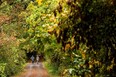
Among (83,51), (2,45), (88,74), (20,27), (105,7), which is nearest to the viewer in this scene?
(105,7)

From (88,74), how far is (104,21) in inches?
53.8

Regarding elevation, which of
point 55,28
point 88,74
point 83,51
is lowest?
point 88,74

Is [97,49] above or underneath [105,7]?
underneath

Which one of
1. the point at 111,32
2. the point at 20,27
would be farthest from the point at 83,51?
the point at 20,27

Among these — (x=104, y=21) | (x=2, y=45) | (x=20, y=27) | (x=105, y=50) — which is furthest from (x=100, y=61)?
(x=20, y=27)

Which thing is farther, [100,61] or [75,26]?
[100,61]

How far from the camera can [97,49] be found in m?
4.92

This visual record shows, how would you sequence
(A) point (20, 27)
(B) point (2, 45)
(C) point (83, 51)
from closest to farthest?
1. (C) point (83, 51)
2. (B) point (2, 45)
3. (A) point (20, 27)

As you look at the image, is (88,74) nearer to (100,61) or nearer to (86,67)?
(86,67)

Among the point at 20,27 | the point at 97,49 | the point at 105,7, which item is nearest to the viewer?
the point at 105,7

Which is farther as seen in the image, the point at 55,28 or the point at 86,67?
the point at 86,67

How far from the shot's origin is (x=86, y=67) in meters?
5.85

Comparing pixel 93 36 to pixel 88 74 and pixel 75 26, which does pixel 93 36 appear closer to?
pixel 75 26

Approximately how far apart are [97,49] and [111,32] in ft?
1.07
